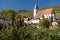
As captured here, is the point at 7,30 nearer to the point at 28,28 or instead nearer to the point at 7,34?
the point at 7,34

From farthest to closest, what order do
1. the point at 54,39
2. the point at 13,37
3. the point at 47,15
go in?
1. the point at 47,15
2. the point at 54,39
3. the point at 13,37

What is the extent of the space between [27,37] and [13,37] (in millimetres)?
1297

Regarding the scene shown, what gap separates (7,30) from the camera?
20562mm

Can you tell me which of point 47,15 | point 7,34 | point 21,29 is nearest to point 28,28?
point 21,29

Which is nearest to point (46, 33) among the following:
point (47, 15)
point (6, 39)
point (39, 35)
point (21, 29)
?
point (39, 35)

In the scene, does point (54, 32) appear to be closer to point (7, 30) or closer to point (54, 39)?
point (54, 39)

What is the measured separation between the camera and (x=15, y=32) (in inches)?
802

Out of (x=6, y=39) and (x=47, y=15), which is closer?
(x=6, y=39)

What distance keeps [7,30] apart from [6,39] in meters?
0.84

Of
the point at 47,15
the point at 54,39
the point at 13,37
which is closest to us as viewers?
the point at 13,37

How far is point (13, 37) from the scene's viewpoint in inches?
791

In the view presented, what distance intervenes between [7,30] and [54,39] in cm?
433

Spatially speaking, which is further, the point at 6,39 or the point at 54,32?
the point at 54,32

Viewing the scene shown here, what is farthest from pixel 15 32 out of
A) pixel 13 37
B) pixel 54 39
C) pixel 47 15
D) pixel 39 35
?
pixel 47 15
